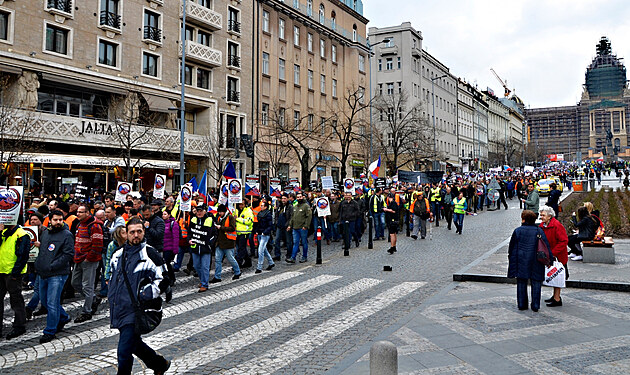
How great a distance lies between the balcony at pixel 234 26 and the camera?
37.2 metres

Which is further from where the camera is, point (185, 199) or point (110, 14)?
point (110, 14)

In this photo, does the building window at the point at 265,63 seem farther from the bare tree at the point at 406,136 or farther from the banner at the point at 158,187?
the banner at the point at 158,187

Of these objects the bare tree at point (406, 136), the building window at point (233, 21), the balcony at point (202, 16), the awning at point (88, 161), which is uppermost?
the building window at point (233, 21)

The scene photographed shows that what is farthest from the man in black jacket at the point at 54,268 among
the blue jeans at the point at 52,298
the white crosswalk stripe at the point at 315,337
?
the white crosswalk stripe at the point at 315,337

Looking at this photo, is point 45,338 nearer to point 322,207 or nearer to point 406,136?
point 322,207

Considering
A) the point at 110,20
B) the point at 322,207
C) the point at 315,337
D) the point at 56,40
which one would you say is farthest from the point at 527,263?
the point at 110,20

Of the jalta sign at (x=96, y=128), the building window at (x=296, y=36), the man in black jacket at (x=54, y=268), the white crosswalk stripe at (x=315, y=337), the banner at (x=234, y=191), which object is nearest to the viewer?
the white crosswalk stripe at (x=315, y=337)

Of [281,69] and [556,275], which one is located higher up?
[281,69]

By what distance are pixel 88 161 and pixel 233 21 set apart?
58.3ft

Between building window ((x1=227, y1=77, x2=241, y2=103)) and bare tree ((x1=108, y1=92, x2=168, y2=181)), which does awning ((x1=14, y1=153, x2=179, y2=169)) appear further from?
building window ((x1=227, y1=77, x2=241, y2=103))

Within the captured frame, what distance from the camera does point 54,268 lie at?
696cm

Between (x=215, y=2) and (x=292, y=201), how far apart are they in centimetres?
2706

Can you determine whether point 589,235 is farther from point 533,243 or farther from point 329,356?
point 329,356

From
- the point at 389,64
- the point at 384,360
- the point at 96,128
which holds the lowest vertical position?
the point at 384,360
